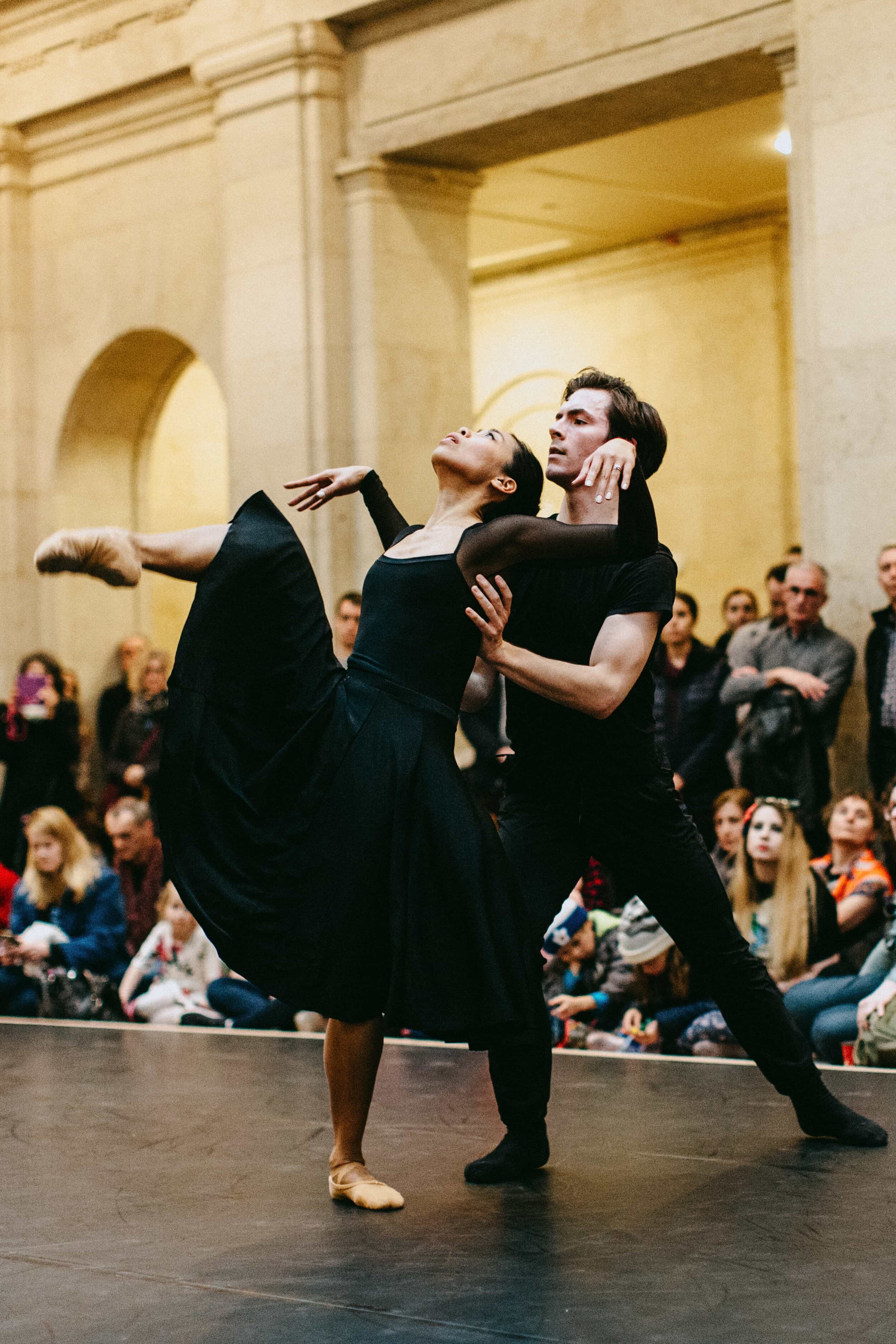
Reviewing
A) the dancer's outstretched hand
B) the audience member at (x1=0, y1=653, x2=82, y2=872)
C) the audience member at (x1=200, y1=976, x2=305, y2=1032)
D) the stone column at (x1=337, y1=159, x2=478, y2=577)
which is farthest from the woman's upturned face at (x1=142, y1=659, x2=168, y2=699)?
the dancer's outstretched hand

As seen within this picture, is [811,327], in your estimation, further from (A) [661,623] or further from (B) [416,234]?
(A) [661,623]

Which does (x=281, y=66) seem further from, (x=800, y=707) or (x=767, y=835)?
(x=767, y=835)

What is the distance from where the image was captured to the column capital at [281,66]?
10.1 metres

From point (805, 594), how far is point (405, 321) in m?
3.71

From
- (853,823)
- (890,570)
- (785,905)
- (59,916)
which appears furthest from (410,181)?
(785,905)

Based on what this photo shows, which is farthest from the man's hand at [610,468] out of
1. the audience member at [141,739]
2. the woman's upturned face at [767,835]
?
the audience member at [141,739]

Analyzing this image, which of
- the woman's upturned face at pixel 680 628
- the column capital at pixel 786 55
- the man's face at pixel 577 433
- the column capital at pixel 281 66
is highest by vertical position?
the column capital at pixel 281 66

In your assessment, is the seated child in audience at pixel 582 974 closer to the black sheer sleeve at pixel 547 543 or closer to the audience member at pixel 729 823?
the audience member at pixel 729 823

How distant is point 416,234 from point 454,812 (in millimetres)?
7153

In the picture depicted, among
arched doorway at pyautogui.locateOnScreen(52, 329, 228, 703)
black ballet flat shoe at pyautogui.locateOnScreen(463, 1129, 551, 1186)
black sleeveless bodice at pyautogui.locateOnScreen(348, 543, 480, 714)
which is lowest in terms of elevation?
black ballet flat shoe at pyautogui.locateOnScreen(463, 1129, 551, 1186)

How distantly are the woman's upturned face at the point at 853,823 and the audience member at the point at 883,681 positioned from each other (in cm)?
68

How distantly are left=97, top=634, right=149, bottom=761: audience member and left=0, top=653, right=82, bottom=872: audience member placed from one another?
1067 mm

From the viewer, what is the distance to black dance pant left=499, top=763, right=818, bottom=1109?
4.19m

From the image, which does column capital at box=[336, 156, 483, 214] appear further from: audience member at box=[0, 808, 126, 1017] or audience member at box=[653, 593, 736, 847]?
audience member at box=[0, 808, 126, 1017]
